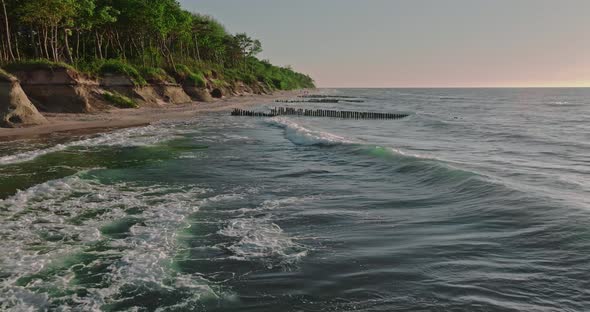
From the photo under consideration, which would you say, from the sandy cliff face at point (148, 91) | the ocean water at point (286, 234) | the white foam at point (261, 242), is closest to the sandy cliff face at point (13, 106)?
the ocean water at point (286, 234)

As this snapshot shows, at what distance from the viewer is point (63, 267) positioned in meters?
7.51

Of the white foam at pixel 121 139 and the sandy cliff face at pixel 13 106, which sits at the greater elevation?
the sandy cliff face at pixel 13 106

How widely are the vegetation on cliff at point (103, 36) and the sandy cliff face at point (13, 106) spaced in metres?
8.81

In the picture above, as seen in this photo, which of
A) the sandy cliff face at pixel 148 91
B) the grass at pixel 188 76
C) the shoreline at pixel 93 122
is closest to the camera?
the shoreline at pixel 93 122

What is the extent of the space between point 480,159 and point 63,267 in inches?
762

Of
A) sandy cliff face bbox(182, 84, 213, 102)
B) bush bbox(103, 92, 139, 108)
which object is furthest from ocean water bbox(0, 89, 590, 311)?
sandy cliff face bbox(182, 84, 213, 102)

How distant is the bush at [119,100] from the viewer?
136ft

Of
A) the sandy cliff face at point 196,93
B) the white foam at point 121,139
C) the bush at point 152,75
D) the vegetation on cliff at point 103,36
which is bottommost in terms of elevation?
the white foam at point 121,139

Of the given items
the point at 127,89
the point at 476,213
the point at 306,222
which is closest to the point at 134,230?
the point at 306,222

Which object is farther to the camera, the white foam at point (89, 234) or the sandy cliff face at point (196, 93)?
the sandy cliff face at point (196, 93)

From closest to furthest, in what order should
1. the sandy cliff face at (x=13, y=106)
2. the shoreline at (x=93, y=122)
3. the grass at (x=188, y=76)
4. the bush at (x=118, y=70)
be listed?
the shoreline at (x=93, y=122) < the sandy cliff face at (x=13, y=106) < the bush at (x=118, y=70) < the grass at (x=188, y=76)

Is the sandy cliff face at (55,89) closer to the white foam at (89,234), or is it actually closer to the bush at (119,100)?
the bush at (119,100)

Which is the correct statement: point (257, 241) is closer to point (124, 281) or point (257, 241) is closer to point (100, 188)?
point (124, 281)

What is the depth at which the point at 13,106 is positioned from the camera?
26016 mm
